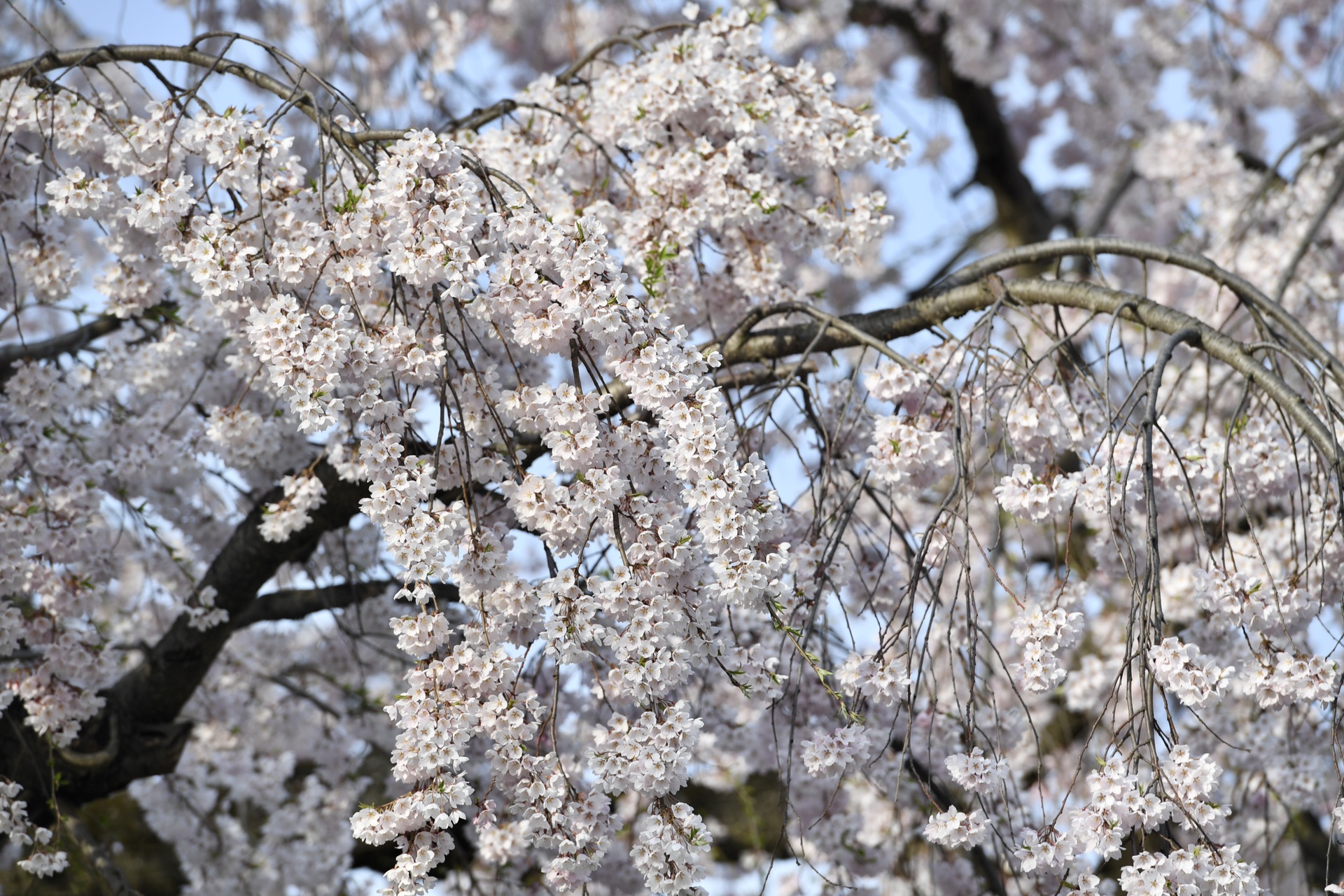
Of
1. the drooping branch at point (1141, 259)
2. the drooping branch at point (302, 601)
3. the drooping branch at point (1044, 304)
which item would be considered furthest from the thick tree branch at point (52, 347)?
the drooping branch at point (1141, 259)

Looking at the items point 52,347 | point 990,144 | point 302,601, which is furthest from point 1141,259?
point 990,144

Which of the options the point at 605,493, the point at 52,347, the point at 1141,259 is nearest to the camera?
the point at 605,493

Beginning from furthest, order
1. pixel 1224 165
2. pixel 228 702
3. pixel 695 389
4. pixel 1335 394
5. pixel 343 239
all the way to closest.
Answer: pixel 1224 165 → pixel 228 702 → pixel 1335 394 → pixel 343 239 → pixel 695 389

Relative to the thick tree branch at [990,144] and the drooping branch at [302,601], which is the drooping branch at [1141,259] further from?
the thick tree branch at [990,144]

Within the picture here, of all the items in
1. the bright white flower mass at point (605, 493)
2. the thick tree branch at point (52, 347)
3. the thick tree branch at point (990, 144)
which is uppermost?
the thick tree branch at point (990, 144)

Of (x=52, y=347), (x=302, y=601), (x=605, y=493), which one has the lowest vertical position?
(x=605, y=493)

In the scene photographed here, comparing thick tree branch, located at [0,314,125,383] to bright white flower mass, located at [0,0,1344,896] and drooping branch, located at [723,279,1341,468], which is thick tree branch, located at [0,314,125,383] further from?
drooping branch, located at [723,279,1341,468]

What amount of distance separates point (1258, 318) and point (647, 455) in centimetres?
163

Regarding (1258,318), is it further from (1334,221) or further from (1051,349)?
(1334,221)

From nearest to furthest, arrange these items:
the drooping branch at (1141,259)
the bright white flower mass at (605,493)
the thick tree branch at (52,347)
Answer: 1. the bright white flower mass at (605,493)
2. the drooping branch at (1141,259)
3. the thick tree branch at (52,347)

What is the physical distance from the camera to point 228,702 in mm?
4691

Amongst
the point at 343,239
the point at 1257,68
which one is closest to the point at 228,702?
the point at 343,239

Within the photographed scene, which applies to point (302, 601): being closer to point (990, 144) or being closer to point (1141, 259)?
point (1141, 259)

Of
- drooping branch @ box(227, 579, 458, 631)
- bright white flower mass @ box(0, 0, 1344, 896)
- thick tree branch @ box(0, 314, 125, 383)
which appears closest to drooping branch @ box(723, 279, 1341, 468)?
bright white flower mass @ box(0, 0, 1344, 896)
